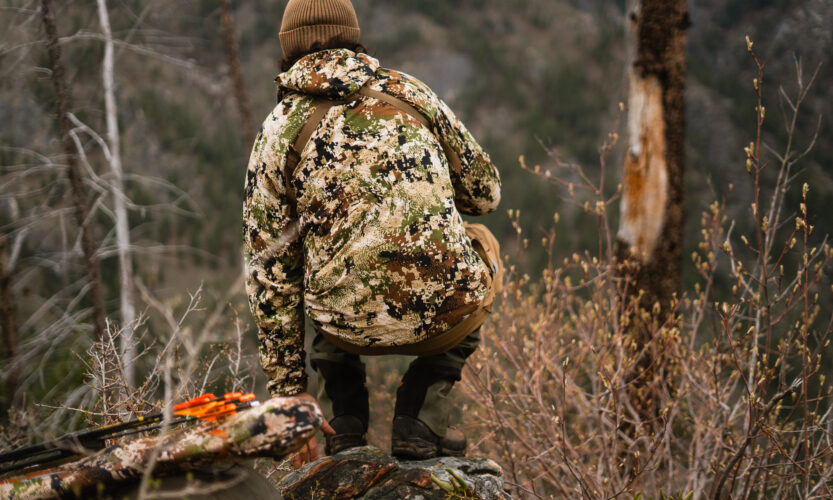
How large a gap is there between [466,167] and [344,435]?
1.07 m

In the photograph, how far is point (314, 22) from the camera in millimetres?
1989

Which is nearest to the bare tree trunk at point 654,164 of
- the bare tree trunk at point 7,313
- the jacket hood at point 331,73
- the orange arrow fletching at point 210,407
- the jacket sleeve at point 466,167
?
the jacket sleeve at point 466,167

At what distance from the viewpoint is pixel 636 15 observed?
3.89m

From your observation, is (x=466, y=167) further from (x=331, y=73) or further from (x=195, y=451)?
(x=195, y=451)

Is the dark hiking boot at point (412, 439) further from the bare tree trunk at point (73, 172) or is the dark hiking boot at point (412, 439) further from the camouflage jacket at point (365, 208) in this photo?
the bare tree trunk at point (73, 172)

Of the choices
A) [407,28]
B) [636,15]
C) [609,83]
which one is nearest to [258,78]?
[407,28]

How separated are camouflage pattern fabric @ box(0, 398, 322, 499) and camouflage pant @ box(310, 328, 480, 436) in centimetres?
77

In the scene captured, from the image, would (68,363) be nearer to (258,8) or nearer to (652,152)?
(652,152)

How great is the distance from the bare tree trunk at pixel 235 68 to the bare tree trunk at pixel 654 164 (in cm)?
530

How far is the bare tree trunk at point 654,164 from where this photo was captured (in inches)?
152

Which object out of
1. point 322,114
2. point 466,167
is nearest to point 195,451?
point 322,114

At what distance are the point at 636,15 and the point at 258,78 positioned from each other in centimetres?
6678

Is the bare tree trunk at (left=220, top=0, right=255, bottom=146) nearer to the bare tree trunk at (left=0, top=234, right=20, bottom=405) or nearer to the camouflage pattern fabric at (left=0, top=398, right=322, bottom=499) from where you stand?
the bare tree trunk at (left=0, top=234, right=20, bottom=405)

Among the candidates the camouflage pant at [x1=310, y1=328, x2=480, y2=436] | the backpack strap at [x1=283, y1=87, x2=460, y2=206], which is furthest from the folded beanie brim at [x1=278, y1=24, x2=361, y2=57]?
the camouflage pant at [x1=310, y1=328, x2=480, y2=436]
